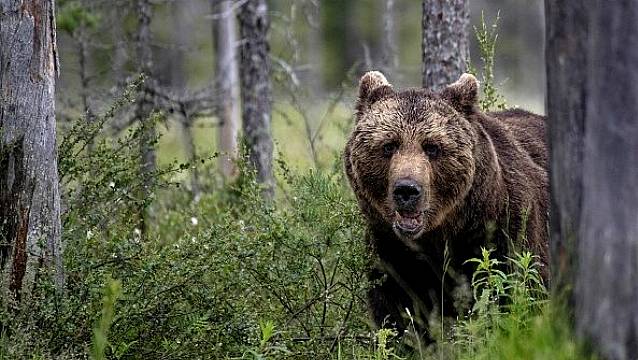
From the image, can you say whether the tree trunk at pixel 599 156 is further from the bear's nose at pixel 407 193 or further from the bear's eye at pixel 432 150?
the bear's eye at pixel 432 150

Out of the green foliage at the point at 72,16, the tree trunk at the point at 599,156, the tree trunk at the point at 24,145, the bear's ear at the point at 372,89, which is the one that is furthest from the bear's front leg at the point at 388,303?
the green foliage at the point at 72,16

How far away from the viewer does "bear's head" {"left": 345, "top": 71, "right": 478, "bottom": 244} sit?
6152mm

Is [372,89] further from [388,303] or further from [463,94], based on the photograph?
[388,303]

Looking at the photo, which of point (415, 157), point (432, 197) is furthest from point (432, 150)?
point (432, 197)

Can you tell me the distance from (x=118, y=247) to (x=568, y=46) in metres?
3.07

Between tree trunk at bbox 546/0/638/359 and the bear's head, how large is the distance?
193 centimetres

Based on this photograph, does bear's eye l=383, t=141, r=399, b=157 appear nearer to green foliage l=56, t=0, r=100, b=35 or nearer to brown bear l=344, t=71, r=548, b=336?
brown bear l=344, t=71, r=548, b=336

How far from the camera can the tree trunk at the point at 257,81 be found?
482 inches

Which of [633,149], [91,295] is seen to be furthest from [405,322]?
[633,149]

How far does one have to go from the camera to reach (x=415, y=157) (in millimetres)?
6207

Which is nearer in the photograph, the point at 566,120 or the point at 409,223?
the point at 566,120

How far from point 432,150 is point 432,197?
0.27 metres

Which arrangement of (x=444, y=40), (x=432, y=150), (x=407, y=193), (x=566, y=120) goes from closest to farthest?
1. (x=566, y=120)
2. (x=407, y=193)
3. (x=432, y=150)
4. (x=444, y=40)

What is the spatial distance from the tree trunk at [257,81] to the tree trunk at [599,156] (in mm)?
8084
